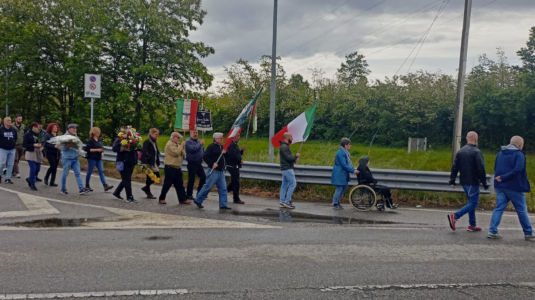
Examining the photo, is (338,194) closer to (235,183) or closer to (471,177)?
(235,183)

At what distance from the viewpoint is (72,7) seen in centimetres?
2436

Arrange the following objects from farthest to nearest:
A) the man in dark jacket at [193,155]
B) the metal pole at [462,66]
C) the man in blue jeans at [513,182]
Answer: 1. the metal pole at [462,66]
2. the man in dark jacket at [193,155]
3. the man in blue jeans at [513,182]

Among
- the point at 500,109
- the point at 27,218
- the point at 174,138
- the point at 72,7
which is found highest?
the point at 72,7

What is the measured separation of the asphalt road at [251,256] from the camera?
486cm

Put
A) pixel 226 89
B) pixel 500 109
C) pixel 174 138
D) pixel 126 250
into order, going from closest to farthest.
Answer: pixel 126 250 < pixel 174 138 < pixel 500 109 < pixel 226 89

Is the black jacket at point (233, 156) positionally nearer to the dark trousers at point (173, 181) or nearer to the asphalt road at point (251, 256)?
the dark trousers at point (173, 181)

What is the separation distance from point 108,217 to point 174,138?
2.44 m

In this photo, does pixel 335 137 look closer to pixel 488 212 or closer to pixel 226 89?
pixel 226 89

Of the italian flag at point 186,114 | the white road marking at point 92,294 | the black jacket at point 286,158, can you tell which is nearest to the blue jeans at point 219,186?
the black jacket at point 286,158

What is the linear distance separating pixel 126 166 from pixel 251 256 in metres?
5.38

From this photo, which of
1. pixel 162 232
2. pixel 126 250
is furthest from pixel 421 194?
pixel 126 250

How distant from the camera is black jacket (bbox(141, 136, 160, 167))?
413 inches

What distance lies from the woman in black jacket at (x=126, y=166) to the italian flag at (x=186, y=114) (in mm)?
4769

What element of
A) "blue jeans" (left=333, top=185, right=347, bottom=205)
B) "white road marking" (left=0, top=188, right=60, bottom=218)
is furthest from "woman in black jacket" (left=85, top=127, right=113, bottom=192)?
"blue jeans" (left=333, top=185, right=347, bottom=205)
